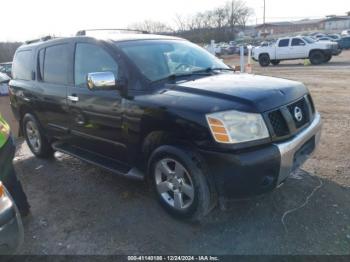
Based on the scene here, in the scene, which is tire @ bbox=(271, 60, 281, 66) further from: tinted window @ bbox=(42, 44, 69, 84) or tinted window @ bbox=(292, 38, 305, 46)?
tinted window @ bbox=(42, 44, 69, 84)

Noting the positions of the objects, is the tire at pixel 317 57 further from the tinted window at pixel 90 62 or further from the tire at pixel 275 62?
the tinted window at pixel 90 62

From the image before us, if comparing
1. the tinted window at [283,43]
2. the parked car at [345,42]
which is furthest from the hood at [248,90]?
the parked car at [345,42]

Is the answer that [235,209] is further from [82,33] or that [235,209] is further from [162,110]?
[82,33]

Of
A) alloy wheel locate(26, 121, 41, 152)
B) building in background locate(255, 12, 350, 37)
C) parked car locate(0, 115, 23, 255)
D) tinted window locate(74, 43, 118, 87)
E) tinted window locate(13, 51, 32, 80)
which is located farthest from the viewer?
building in background locate(255, 12, 350, 37)

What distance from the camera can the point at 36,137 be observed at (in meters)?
5.30

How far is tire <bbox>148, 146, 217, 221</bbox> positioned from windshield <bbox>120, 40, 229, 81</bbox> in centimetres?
89

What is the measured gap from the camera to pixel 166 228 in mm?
3096

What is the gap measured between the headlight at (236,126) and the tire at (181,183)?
33 centimetres

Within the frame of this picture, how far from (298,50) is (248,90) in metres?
21.1

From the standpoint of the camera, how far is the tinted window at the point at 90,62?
355cm

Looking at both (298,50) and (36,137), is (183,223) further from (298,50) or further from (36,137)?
(298,50)

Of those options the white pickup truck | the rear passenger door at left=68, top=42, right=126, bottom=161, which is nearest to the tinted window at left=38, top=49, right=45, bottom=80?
the rear passenger door at left=68, top=42, right=126, bottom=161

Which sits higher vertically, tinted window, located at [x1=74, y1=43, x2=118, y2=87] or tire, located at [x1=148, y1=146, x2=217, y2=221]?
tinted window, located at [x1=74, y1=43, x2=118, y2=87]

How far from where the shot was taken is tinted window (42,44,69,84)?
422cm
